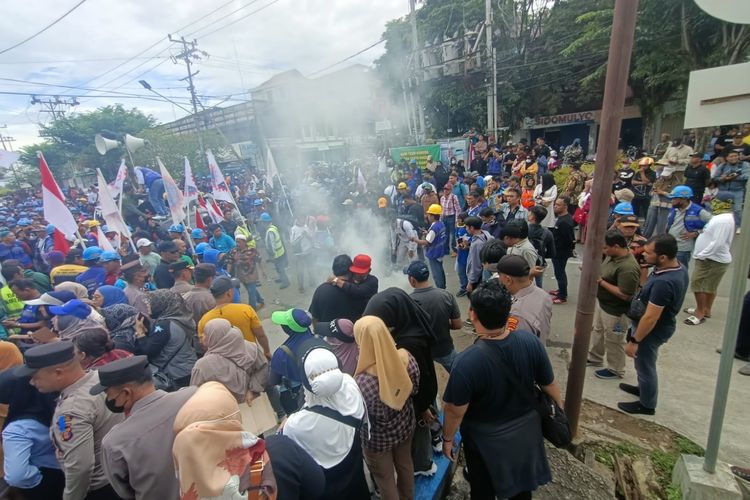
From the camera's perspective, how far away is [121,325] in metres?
3.36

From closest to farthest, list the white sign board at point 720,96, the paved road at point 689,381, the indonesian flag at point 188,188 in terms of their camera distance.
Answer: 1. the white sign board at point 720,96
2. the paved road at point 689,381
3. the indonesian flag at point 188,188

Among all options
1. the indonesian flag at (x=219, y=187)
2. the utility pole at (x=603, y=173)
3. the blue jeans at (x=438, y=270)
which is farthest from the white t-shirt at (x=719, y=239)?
the indonesian flag at (x=219, y=187)

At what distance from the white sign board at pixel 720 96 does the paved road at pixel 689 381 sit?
2710mm

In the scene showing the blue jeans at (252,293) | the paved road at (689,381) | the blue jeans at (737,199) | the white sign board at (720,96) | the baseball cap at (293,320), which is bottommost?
the paved road at (689,381)

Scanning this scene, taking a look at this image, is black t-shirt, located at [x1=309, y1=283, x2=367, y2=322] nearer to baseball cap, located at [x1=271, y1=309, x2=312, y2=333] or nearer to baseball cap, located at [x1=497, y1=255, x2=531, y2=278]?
baseball cap, located at [x1=271, y1=309, x2=312, y2=333]

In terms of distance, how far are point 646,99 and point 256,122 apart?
100 feet

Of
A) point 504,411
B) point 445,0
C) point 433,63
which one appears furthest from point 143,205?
point 445,0

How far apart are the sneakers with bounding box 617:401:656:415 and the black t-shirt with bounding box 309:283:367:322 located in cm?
274

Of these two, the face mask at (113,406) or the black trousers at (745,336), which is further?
the black trousers at (745,336)

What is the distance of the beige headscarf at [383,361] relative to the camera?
87.6 inches

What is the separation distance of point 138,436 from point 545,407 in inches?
90.0

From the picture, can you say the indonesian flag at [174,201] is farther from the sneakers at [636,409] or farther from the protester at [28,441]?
the sneakers at [636,409]

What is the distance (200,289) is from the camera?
4.35 metres

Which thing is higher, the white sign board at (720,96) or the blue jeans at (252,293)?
the white sign board at (720,96)
